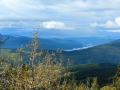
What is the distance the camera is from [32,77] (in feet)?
85.5

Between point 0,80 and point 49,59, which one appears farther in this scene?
point 49,59

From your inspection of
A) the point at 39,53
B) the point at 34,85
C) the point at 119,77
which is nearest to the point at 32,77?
the point at 34,85

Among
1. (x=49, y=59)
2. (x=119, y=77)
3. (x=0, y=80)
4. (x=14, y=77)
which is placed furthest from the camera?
(x=119, y=77)

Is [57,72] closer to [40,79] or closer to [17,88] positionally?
[40,79]

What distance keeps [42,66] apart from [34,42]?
337 centimetres

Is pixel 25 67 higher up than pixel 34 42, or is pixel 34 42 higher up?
pixel 34 42

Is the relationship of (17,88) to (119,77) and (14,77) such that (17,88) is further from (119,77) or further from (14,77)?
(119,77)

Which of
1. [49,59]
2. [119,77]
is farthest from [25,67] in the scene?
[119,77]

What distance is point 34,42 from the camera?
27.4 m

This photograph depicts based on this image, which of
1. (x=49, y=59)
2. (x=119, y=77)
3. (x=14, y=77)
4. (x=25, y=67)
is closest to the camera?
(x=14, y=77)

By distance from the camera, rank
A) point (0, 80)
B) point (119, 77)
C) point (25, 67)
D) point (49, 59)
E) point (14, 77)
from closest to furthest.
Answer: point (0, 80) < point (14, 77) < point (25, 67) < point (49, 59) < point (119, 77)

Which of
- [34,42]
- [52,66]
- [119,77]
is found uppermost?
[34,42]

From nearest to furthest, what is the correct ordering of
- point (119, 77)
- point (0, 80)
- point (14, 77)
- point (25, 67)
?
point (0, 80) → point (14, 77) → point (25, 67) → point (119, 77)

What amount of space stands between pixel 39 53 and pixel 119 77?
6561cm
